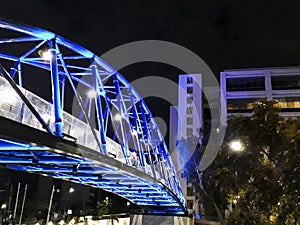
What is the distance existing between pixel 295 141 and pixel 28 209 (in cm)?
2139

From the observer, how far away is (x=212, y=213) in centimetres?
2941

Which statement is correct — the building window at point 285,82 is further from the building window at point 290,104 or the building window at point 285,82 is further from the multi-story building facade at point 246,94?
the building window at point 290,104

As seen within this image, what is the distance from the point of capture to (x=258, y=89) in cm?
4484

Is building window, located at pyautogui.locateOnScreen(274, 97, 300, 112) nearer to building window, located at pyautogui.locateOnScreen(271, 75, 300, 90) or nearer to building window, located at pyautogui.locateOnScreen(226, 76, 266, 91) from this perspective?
building window, located at pyautogui.locateOnScreen(271, 75, 300, 90)

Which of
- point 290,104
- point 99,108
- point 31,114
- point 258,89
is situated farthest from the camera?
point 258,89

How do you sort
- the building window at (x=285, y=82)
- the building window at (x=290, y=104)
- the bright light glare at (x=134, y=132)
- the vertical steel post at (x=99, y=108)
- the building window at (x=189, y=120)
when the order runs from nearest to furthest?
the vertical steel post at (x=99, y=108), the bright light glare at (x=134, y=132), the building window at (x=290, y=104), the building window at (x=285, y=82), the building window at (x=189, y=120)

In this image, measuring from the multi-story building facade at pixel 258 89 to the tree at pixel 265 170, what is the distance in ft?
84.5

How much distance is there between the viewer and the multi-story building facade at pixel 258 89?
144 feet

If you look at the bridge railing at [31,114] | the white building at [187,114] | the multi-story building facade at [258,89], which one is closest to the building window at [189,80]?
the white building at [187,114]

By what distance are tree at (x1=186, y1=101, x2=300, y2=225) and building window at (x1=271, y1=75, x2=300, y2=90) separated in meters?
28.2

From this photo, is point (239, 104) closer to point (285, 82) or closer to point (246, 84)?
point (246, 84)

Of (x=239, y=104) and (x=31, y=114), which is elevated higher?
(x=239, y=104)

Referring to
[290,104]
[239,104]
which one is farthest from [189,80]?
[290,104]

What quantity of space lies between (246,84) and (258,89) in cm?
186
